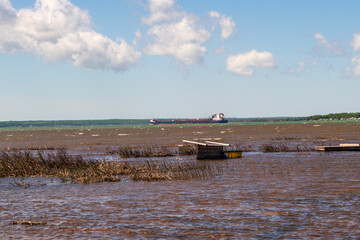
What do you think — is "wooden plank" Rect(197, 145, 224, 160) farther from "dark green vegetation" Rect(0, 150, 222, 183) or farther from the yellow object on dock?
"dark green vegetation" Rect(0, 150, 222, 183)

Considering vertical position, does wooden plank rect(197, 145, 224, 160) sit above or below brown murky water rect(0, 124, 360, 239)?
above

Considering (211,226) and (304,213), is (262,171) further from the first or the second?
(211,226)

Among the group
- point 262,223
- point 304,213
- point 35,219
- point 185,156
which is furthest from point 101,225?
point 185,156

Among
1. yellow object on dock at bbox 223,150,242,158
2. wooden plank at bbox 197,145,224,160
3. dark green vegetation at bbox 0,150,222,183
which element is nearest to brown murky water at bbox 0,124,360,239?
dark green vegetation at bbox 0,150,222,183

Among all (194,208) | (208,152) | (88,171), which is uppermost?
(208,152)

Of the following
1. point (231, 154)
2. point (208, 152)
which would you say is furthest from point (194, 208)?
point (231, 154)

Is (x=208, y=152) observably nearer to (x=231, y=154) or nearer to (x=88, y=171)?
(x=231, y=154)

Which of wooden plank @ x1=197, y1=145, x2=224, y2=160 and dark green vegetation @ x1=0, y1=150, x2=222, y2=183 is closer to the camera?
dark green vegetation @ x1=0, y1=150, x2=222, y2=183

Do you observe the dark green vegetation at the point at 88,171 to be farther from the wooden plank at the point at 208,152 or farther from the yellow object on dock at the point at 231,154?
the yellow object on dock at the point at 231,154

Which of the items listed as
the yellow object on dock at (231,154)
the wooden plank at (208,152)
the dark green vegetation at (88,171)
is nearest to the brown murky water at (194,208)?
the dark green vegetation at (88,171)

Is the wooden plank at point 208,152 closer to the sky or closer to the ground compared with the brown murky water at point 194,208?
closer to the sky

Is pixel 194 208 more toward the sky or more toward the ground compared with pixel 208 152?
more toward the ground

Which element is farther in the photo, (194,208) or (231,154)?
(231,154)

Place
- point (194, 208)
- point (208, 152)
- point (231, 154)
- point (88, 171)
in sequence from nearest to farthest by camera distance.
→ 1. point (194, 208)
2. point (88, 171)
3. point (208, 152)
4. point (231, 154)
